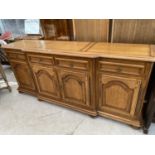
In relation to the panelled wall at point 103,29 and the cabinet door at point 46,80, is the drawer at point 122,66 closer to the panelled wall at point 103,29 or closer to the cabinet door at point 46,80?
the panelled wall at point 103,29

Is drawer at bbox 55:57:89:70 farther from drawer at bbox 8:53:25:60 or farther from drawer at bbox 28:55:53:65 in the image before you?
drawer at bbox 8:53:25:60

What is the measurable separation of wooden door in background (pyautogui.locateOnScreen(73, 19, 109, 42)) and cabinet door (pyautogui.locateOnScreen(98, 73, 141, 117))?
25.1 inches

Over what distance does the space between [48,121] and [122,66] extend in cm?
119

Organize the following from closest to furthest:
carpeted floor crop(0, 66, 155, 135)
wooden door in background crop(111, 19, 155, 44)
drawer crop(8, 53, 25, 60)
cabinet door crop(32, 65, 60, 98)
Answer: wooden door in background crop(111, 19, 155, 44) < carpeted floor crop(0, 66, 155, 135) < cabinet door crop(32, 65, 60, 98) < drawer crop(8, 53, 25, 60)

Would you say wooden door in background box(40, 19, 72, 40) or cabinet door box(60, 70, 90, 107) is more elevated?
wooden door in background box(40, 19, 72, 40)

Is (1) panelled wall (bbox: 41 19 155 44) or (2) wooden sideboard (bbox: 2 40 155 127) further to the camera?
(1) panelled wall (bbox: 41 19 155 44)

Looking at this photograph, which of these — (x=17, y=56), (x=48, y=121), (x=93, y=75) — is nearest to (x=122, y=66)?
(x=93, y=75)

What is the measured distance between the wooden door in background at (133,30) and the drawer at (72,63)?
602 mm

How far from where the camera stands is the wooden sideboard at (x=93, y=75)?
1.27 m

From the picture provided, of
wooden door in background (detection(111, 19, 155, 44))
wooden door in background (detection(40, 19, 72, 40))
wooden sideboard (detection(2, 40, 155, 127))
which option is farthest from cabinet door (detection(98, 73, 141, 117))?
wooden door in background (detection(40, 19, 72, 40))

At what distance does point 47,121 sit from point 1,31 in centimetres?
299

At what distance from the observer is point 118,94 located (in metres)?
1.46

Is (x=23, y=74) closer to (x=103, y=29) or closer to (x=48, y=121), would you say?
(x=48, y=121)

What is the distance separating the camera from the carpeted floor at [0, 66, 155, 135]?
1583 mm
